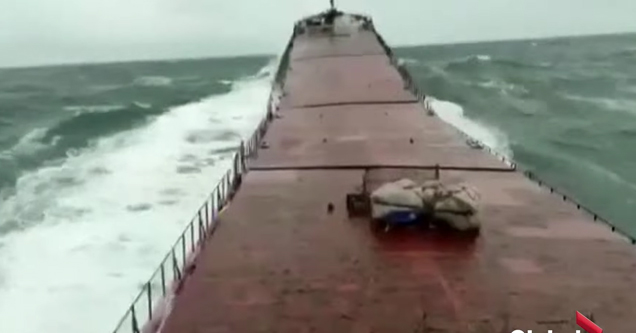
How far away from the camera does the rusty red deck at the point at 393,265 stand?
953 centimetres

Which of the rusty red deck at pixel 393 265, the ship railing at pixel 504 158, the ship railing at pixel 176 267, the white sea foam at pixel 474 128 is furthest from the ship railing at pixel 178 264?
the white sea foam at pixel 474 128

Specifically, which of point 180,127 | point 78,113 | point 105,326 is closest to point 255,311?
point 105,326

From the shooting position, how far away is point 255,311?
9.74m

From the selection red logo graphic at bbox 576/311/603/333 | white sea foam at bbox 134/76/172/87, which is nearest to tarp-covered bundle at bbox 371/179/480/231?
red logo graphic at bbox 576/311/603/333

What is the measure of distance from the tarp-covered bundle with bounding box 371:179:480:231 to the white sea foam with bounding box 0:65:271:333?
6.06 meters

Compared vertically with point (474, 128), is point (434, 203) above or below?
above

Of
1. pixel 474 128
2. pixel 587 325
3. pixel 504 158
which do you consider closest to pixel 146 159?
pixel 504 158

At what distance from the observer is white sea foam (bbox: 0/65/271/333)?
16188mm

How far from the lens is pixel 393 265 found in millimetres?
11258

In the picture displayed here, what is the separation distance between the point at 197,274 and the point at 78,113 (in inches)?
1617

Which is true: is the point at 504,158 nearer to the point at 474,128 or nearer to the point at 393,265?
the point at 393,265

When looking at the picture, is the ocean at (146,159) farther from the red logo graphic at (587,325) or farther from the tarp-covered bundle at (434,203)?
the red logo graphic at (587,325)

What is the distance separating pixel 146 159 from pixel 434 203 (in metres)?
19.8

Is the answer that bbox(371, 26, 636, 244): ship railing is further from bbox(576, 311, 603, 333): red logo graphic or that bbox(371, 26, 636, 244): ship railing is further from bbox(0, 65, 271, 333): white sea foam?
bbox(0, 65, 271, 333): white sea foam
